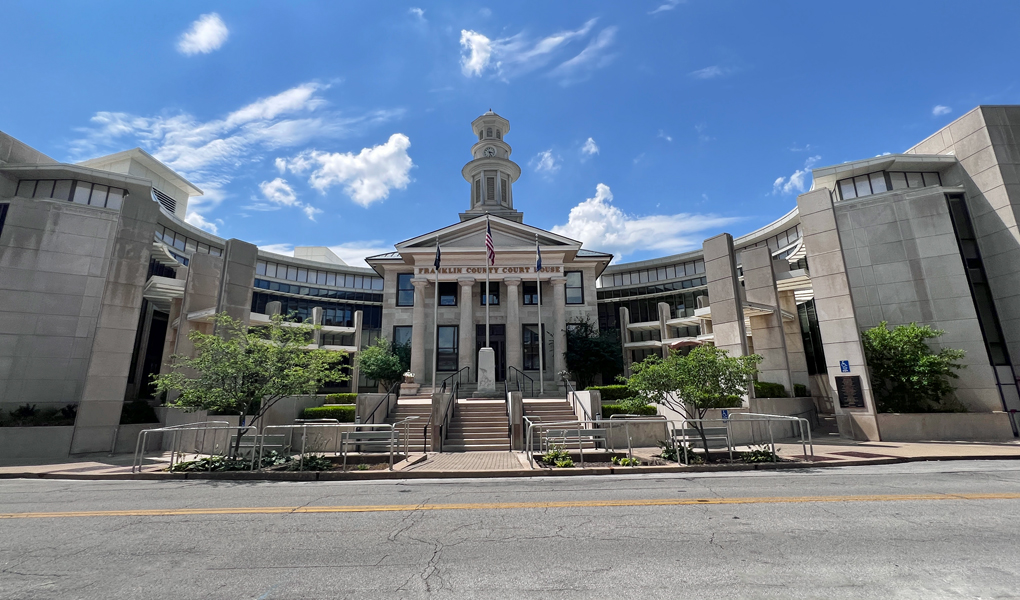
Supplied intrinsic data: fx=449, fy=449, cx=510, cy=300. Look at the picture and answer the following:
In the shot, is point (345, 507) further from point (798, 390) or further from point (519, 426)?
point (798, 390)

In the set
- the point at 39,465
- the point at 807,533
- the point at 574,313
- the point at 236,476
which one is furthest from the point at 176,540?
the point at 574,313

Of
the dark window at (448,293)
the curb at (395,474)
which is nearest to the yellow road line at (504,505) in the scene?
the curb at (395,474)

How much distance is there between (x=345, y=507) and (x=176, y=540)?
2.51m

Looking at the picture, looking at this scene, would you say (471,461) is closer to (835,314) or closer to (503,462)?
(503,462)

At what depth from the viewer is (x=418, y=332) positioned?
29.4 m

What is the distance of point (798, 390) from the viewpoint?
21547 mm

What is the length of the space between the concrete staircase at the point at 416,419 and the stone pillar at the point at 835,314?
17048 mm

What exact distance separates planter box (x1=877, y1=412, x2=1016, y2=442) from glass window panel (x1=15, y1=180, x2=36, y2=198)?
43.6 metres

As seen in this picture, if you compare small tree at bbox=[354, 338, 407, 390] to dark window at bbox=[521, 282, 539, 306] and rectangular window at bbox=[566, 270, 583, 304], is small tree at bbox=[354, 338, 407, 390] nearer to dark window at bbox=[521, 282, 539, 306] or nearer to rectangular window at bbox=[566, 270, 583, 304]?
dark window at bbox=[521, 282, 539, 306]

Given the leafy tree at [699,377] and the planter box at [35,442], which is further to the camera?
the planter box at [35,442]

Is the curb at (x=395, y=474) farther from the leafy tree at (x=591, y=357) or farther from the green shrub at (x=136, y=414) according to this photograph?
the leafy tree at (x=591, y=357)

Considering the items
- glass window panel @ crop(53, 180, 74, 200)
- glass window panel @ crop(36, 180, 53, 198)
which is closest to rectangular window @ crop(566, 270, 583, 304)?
glass window panel @ crop(53, 180, 74, 200)

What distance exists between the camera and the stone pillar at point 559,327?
29.8 metres

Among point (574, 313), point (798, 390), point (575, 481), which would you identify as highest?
point (574, 313)
